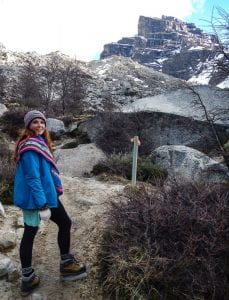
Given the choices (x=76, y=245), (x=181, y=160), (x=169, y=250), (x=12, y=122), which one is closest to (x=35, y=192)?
(x=169, y=250)

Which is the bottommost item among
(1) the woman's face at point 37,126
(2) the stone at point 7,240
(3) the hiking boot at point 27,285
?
(3) the hiking boot at point 27,285

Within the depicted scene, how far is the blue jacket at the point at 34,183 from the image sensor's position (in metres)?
4.31

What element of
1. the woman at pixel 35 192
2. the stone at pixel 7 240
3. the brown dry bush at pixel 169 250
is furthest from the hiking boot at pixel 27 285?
the stone at pixel 7 240

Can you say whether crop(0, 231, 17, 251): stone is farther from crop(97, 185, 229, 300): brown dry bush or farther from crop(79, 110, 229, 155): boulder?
crop(79, 110, 229, 155): boulder

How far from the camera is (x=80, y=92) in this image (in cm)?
2975

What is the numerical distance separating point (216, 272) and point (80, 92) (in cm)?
2622

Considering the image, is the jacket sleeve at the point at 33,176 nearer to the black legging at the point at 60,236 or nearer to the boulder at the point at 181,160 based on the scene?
the black legging at the point at 60,236

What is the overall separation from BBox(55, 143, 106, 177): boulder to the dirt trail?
3.65 metres

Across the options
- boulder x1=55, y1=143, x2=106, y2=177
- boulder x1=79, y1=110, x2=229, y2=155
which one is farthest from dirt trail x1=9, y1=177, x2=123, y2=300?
boulder x1=79, y1=110, x2=229, y2=155

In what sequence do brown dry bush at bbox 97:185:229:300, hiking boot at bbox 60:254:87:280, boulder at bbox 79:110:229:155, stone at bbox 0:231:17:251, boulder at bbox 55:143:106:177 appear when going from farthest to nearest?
boulder at bbox 79:110:229:155
boulder at bbox 55:143:106:177
stone at bbox 0:231:17:251
hiking boot at bbox 60:254:87:280
brown dry bush at bbox 97:185:229:300

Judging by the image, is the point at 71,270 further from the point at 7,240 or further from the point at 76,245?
the point at 7,240

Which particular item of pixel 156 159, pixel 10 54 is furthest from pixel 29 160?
pixel 10 54

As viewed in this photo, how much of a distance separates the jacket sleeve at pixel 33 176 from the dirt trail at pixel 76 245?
1.13 metres

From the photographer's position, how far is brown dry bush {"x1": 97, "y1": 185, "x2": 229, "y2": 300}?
4266 millimetres
